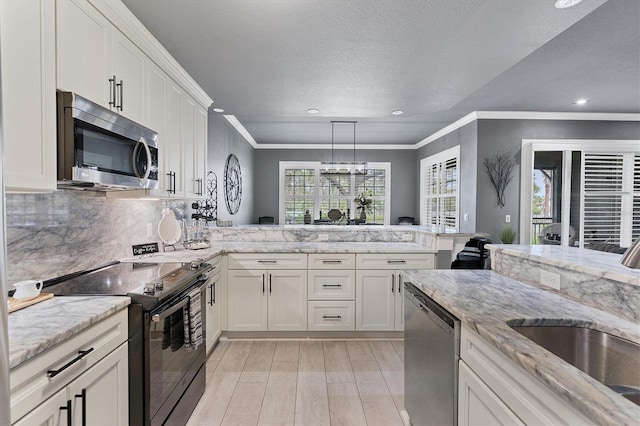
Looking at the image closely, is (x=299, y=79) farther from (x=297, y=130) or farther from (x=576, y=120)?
(x=576, y=120)

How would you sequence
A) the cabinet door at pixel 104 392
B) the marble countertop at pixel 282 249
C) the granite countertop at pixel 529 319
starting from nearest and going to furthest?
1. the granite countertop at pixel 529 319
2. the cabinet door at pixel 104 392
3. the marble countertop at pixel 282 249

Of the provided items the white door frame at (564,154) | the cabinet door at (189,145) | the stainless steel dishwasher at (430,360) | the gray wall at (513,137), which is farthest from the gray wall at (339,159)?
the stainless steel dishwasher at (430,360)

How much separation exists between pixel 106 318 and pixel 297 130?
530 centimetres

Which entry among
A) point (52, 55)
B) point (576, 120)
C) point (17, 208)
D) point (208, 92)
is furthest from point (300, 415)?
point (576, 120)

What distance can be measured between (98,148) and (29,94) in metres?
0.39

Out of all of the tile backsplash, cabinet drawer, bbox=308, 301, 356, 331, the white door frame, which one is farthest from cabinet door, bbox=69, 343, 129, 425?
the white door frame

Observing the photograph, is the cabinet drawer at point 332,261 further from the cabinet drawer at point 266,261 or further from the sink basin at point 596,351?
the sink basin at point 596,351

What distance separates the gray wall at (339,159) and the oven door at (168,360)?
5874 millimetres

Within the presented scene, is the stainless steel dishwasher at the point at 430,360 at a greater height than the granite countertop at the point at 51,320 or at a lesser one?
lesser

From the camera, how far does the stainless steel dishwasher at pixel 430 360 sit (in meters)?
1.39

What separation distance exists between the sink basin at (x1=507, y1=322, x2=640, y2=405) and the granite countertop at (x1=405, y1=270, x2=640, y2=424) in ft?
0.10

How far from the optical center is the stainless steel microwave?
4.91 feet

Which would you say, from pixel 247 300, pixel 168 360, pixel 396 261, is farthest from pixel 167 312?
pixel 396 261

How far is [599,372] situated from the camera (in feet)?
3.86
